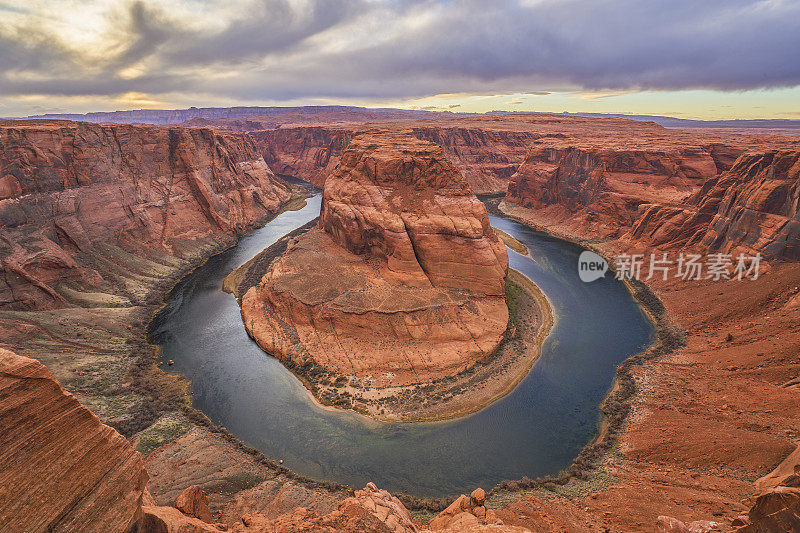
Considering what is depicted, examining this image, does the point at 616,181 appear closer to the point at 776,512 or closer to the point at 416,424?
the point at 416,424

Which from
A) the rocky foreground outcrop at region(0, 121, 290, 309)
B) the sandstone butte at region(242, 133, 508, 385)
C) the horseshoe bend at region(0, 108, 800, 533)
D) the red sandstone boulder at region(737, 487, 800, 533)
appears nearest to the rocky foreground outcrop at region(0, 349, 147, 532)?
the horseshoe bend at region(0, 108, 800, 533)

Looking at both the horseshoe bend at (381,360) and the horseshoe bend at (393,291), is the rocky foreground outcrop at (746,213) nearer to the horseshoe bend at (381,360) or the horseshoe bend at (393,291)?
the horseshoe bend at (381,360)

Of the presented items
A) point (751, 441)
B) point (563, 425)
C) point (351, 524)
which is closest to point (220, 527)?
point (351, 524)

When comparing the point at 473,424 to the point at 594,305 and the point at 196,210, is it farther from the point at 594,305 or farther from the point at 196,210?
the point at 196,210

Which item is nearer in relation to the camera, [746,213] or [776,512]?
[776,512]

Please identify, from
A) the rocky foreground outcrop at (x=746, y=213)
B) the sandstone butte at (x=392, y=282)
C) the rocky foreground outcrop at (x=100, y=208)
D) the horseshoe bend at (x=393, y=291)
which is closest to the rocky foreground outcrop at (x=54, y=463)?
the horseshoe bend at (x=393, y=291)

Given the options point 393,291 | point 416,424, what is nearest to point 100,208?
point 393,291

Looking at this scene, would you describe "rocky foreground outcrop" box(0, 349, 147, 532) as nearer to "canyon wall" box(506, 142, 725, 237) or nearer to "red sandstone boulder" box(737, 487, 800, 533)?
"red sandstone boulder" box(737, 487, 800, 533)
